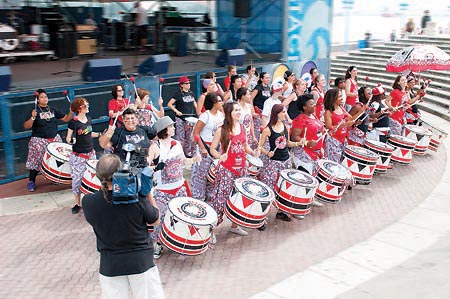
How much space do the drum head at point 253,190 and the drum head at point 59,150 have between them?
10.2 feet

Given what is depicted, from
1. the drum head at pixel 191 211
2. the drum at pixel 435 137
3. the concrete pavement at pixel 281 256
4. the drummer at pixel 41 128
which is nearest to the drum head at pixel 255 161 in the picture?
the concrete pavement at pixel 281 256

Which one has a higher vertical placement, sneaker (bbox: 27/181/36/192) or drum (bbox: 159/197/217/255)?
drum (bbox: 159/197/217/255)

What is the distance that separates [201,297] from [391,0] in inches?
1039

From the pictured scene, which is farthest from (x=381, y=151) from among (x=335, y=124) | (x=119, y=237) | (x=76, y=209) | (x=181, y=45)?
(x=181, y=45)

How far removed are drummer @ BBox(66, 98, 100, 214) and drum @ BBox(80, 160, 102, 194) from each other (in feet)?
0.82

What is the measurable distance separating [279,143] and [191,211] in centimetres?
202

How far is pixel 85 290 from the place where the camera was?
20.1 feet

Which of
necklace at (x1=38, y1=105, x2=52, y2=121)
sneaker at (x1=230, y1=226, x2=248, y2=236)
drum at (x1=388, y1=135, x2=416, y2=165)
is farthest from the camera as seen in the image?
drum at (x1=388, y1=135, x2=416, y2=165)

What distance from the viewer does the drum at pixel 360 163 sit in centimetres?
927

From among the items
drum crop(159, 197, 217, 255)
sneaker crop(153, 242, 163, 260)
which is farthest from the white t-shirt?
sneaker crop(153, 242, 163, 260)

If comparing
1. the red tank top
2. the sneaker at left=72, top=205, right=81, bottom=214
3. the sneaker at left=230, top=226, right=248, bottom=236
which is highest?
the red tank top

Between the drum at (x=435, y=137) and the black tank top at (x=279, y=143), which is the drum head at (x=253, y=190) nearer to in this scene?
the black tank top at (x=279, y=143)

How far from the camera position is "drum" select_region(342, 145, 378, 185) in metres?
9.27

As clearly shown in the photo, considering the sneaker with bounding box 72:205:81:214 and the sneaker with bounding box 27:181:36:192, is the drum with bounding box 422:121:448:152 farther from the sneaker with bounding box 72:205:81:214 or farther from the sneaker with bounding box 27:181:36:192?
the sneaker with bounding box 27:181:36:192
